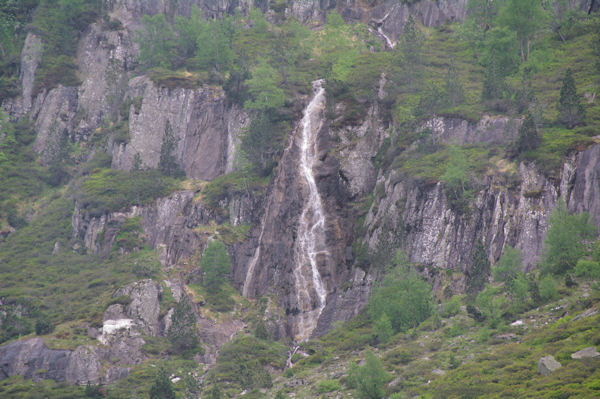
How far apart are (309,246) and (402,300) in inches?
1048

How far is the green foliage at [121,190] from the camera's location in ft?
403

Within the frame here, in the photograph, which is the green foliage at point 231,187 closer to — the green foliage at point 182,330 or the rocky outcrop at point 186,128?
the rocky outcrop at point 186,128

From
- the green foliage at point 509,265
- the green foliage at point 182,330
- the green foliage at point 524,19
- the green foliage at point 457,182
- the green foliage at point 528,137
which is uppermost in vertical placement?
the green foliage at point 524,19

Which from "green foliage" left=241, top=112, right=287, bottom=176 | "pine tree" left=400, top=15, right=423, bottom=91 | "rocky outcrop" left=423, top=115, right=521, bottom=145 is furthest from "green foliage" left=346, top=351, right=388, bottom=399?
"pine tree" left=400, top=15, right=423, bottom=91

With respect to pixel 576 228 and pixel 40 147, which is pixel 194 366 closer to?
pixel 576 228

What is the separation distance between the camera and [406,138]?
366ft

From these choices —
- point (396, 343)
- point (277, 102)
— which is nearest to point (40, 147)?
point (277, 102)

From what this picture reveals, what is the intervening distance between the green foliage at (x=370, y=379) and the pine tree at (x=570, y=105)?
1718 inches

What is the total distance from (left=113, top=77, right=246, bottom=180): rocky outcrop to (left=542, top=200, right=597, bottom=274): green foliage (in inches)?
2743

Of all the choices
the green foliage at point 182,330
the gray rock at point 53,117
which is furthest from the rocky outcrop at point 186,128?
the green foliage at point 182,330

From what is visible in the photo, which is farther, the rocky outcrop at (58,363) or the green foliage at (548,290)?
the rocky outcrop at (58,363)

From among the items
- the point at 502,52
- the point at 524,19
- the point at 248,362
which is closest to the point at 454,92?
the point at 502,52

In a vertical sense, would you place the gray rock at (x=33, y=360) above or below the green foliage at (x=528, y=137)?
below

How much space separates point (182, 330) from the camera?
9581cm
